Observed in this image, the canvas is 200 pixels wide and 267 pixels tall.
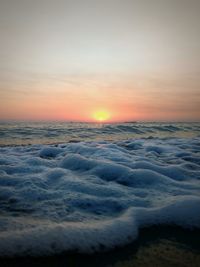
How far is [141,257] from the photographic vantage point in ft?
7.27

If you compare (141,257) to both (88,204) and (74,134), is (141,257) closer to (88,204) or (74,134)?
(88,204)

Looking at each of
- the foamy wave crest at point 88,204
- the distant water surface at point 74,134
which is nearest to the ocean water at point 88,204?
the foamy wave crest at point 88,204

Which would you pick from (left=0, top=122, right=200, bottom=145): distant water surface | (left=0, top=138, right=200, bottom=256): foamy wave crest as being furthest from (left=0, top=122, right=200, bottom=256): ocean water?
(left=0, top=122, right=200, bottom=145): distant water surface

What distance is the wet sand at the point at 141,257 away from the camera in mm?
2109

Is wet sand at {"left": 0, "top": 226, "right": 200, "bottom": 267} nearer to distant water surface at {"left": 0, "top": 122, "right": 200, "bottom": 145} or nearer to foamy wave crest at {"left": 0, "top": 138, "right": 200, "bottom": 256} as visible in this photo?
foamy wave crest at {"left": 0, "top": 138, "right": 200, "bottom": 256}

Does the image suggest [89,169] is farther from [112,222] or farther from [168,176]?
[112,222]

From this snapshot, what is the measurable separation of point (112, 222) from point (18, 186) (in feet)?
6.87

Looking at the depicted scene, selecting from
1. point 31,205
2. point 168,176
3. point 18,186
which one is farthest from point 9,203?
point 168,176

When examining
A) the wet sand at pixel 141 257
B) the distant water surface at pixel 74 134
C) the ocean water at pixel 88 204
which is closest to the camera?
the wet sand at pixel 141 257

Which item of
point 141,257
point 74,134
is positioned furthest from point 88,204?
point 74,134

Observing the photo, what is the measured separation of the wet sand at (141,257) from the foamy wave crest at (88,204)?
101 mm

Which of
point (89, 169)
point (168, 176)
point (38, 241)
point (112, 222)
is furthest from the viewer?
point (89, 169)

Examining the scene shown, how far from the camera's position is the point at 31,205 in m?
3.39

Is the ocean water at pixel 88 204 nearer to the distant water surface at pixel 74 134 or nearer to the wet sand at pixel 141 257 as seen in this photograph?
the wet sand at pixel 141 257
